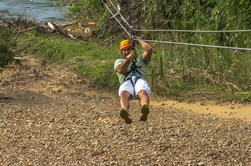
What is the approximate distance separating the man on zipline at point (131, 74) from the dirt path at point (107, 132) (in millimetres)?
1092

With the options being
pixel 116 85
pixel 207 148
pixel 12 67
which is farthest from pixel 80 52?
pixel 207 148

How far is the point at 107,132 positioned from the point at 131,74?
1.76 m

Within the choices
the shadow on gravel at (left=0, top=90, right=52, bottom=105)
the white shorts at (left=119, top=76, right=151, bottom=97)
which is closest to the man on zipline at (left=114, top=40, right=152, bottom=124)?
the white shorts at (left=119, top=76, right=151, bottom=97)

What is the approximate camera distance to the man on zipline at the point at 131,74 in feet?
19.2

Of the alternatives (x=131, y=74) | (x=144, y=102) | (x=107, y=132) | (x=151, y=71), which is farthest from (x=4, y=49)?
(x=144, y=102)

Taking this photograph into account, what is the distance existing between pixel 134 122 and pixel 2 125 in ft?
7.71

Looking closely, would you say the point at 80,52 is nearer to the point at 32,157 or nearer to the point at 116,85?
the point at 116,85

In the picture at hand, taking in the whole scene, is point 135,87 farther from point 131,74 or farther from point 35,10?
point 35,10

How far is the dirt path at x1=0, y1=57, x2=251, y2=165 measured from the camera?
6.73 m

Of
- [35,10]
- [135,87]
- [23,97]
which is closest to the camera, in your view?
[135,87]

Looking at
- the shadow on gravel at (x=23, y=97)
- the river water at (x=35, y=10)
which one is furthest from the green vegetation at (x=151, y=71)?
the river water at (x=35, y=10)

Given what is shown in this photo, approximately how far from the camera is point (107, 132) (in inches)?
300

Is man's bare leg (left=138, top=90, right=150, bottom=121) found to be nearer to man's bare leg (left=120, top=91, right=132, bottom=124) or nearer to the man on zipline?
Result: the man on zipline

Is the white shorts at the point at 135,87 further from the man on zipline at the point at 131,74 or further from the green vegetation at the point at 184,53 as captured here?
the green vegetation at the point at 184,53
